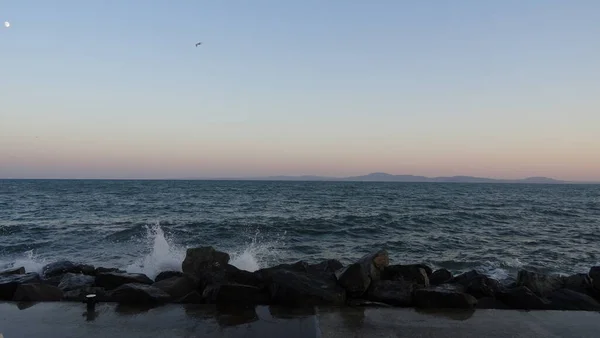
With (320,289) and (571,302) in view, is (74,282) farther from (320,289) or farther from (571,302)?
(571,302)

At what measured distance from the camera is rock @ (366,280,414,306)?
6.78 metres

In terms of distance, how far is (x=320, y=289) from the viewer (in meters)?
6.89

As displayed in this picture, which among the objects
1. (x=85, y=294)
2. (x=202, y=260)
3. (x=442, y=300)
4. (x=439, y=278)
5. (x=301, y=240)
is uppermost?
(x=202, y=260)

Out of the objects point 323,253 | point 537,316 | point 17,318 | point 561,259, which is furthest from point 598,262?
point 17,318

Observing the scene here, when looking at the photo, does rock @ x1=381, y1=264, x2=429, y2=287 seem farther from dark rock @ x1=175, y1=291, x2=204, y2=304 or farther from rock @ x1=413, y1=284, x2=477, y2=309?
dark rock @ x1=175, y1=291, x2=204, y2=304

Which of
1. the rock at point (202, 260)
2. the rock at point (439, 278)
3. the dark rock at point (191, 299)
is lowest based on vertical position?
the rock at point (439, 278)

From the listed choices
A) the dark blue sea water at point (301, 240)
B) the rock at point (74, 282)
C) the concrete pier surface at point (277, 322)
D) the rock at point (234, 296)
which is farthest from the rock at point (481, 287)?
the rock at point (74, 282)

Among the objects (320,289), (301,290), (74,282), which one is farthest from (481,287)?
Result: (74,282)

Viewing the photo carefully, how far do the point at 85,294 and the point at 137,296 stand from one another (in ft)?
3.65

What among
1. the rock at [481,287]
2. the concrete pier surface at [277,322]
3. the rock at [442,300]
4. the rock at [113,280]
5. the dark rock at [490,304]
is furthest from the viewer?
the rock at [113,280]

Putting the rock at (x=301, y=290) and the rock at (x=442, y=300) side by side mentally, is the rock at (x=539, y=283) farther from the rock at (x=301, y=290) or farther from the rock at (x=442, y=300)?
the rock at (x=301, y=290)

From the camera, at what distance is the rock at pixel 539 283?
7.68m

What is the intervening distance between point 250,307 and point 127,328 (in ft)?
5.96

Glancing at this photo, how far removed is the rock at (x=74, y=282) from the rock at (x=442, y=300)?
6.07 meters
